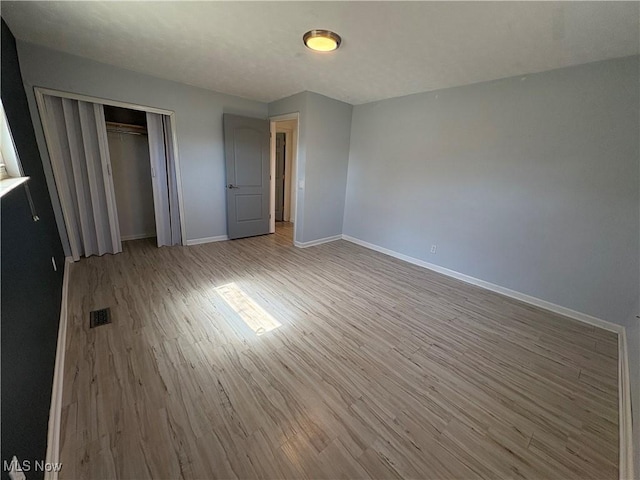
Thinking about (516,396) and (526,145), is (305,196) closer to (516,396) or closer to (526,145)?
(526,145)

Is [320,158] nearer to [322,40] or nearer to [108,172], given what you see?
[322,40]

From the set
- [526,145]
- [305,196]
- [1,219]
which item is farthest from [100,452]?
[526,145]

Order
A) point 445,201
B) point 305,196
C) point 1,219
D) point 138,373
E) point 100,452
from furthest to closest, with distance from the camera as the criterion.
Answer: point 305,196 < point 445,201 < point 138,373 < point 100,452 < point 1,219

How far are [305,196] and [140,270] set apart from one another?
2520 millimetres

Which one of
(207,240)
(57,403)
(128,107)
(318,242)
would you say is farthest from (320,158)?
(57,403)

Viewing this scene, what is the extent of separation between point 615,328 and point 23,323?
4.42m

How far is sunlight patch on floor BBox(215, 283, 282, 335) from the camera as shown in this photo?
2229mm

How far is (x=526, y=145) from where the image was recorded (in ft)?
8.86

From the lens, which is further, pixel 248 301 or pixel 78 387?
pixel 248 301

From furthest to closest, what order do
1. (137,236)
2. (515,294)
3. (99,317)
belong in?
(137,236) < (515,294) < (99,317)

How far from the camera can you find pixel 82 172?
317cm
